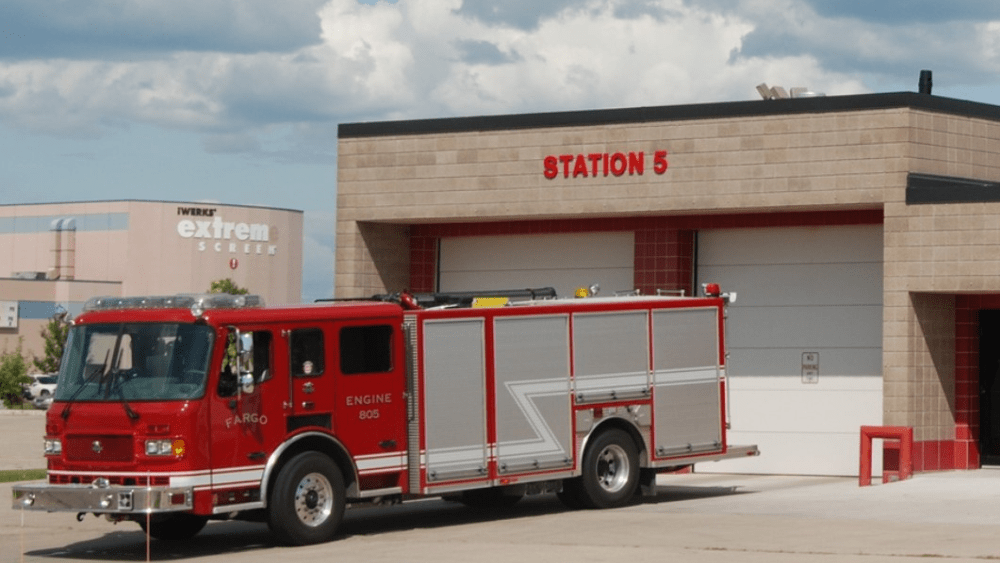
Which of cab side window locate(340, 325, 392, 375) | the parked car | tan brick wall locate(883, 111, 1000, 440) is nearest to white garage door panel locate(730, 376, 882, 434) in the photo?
tan brick wall locate(883, 111, 1000, 440)

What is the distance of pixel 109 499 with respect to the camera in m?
15.5

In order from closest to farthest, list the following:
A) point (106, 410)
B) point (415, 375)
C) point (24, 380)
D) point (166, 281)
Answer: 1. point (106, 410)
2. point (415, 375)
3. point (24, 380)
4. point (166, 281)

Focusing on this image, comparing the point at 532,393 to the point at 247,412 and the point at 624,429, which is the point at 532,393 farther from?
the point at 247,412

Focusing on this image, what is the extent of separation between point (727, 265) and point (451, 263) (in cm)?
521

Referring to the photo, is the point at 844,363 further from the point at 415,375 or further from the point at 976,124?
the point at 415,375

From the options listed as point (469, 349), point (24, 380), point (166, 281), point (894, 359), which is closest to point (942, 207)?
point (894, 359)

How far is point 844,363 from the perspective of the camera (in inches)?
985

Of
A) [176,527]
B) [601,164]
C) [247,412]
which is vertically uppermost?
[601,164]

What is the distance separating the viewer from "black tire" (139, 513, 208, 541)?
17.2 m

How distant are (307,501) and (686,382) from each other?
18.6 ft

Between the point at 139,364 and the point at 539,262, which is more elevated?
the point at 539,262

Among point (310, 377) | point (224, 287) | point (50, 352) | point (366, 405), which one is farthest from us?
point (224, 287)

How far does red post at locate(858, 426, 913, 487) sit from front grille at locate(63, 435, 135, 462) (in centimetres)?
1067

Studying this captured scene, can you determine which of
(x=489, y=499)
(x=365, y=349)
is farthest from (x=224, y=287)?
(x=365, y=349)
